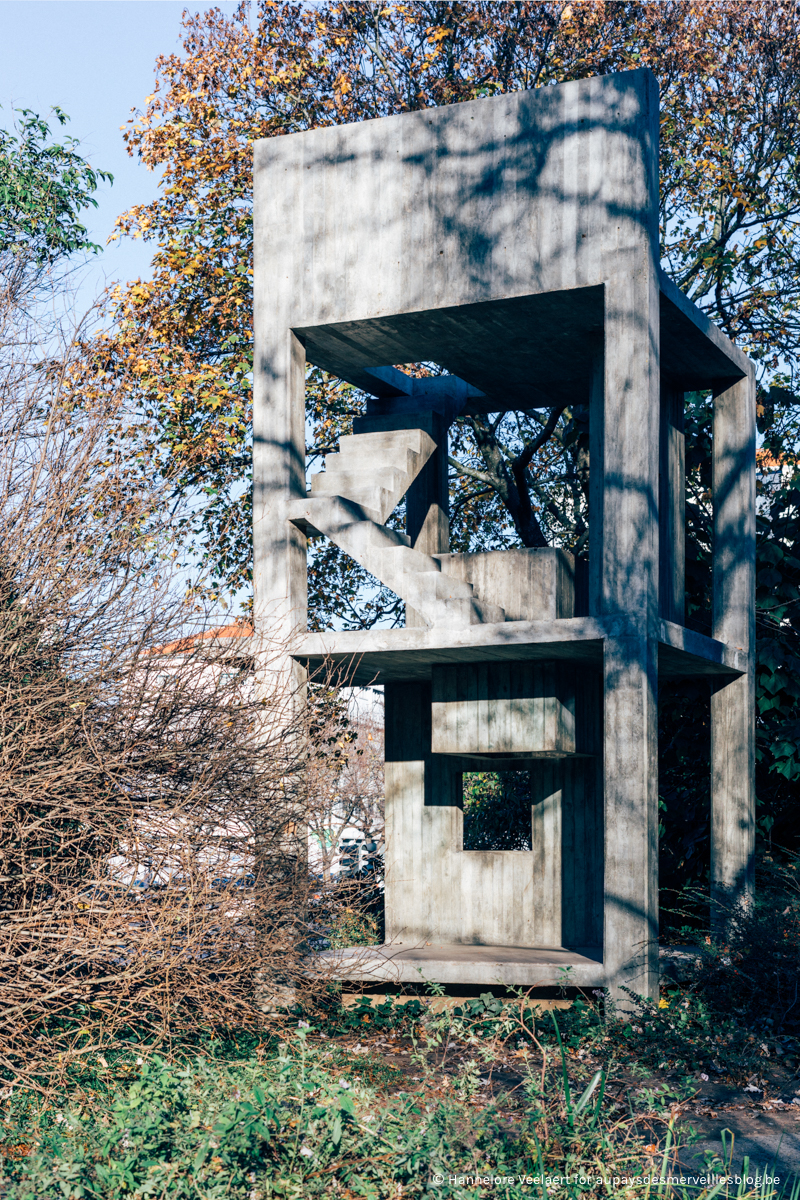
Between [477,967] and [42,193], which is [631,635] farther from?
[42,193]

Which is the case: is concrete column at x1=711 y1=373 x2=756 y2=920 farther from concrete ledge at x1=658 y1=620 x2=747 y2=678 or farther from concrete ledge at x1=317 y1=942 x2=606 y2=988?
concrete ledge at x1=317 y1=942 x2=606 y2=988

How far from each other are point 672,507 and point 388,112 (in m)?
9.67

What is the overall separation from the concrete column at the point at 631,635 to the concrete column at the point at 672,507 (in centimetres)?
268

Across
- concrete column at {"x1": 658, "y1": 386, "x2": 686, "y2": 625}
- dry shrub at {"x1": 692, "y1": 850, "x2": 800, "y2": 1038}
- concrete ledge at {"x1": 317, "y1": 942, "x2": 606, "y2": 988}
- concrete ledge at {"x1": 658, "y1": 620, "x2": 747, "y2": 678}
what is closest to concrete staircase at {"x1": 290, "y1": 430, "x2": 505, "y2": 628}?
concrete ledge at {"x1": 658, "y1": 620, "x2": 747, "y2": 678}

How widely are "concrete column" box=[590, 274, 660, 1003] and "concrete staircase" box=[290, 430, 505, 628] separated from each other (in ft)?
4.55

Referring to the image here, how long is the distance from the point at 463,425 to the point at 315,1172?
17.2 metres

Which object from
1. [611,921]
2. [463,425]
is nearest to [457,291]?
[611,921]

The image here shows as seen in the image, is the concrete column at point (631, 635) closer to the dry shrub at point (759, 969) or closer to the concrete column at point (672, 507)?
the dry shrub at point (759, 969)

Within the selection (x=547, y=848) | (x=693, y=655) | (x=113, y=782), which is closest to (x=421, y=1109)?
(x=113, y=782)

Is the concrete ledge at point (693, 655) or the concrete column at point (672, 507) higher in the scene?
the concrete column at point (672, 507)

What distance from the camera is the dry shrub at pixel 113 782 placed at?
7.60 m

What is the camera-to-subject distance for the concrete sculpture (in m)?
10.7

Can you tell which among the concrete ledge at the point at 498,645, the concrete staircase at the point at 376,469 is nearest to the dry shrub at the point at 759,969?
the concrete ledge at the point at 498,645

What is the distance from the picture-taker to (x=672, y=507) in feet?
45.8
